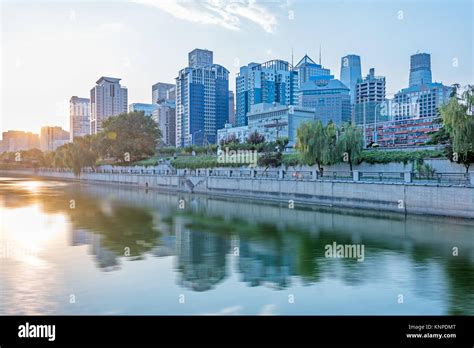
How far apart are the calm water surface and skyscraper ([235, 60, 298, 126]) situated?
521 feet

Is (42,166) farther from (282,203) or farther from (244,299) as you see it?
(244,299)

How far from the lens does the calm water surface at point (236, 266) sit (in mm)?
11211

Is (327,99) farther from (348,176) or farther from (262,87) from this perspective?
(348,176)

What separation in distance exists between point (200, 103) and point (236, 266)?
541ft

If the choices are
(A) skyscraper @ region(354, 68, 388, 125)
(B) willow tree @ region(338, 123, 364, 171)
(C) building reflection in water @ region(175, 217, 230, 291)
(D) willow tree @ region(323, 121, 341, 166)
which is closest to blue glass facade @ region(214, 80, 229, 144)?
(A) skyscraper @ region(354, 68, 388, 125)

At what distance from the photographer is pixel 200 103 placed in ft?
581

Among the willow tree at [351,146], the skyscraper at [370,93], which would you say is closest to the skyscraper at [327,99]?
the skyscraper at [370,93]

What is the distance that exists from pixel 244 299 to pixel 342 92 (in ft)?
583

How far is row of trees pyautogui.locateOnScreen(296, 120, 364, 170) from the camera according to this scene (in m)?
38.4

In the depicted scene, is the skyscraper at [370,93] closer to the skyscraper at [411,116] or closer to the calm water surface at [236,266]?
the skyscraper at [411,116]

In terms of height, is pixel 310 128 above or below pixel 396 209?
above

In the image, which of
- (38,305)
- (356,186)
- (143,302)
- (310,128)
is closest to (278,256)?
(143,302)

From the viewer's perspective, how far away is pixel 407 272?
14.4 meters

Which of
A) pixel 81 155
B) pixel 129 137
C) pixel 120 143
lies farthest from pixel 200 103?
pixel 81 155
